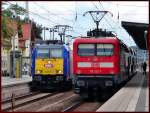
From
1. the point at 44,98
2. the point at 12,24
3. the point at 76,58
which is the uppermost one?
the point at 12,24

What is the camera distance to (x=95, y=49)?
24375mm

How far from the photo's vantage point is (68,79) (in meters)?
32.4

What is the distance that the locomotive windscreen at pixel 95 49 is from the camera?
79.7 feet

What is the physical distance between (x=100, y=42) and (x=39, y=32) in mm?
98806

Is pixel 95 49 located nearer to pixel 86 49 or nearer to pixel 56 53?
pixel 86 49

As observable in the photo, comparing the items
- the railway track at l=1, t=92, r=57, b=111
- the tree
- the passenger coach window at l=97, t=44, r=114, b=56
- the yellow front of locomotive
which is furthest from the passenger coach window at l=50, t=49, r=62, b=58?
the passenger coach window at l=97, t=44, r=114, b=56

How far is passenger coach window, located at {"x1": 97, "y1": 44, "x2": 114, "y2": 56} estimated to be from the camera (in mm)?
24266

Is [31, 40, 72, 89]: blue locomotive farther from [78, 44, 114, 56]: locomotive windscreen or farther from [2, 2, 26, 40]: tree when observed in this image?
[78, 44, 114, 56]: locomotive windscreen

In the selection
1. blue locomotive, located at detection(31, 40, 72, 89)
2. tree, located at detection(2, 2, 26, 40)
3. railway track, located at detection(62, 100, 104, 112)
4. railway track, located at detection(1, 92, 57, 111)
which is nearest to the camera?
railway track, located at detection(62, 100, 104, 112)

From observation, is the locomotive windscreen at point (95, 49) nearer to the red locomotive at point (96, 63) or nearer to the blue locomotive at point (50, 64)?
the red locomotive at point (96, 63)

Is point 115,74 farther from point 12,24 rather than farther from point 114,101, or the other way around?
point 12,24

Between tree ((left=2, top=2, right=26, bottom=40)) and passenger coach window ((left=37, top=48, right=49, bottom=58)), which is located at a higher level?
tree ((left=2, top=2, right=26, bottom=40))

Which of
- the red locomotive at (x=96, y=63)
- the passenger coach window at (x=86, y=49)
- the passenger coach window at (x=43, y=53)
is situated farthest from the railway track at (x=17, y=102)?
the passenger coach window at (x=86, y=49)

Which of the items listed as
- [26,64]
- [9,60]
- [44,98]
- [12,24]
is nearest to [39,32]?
[26,64]
